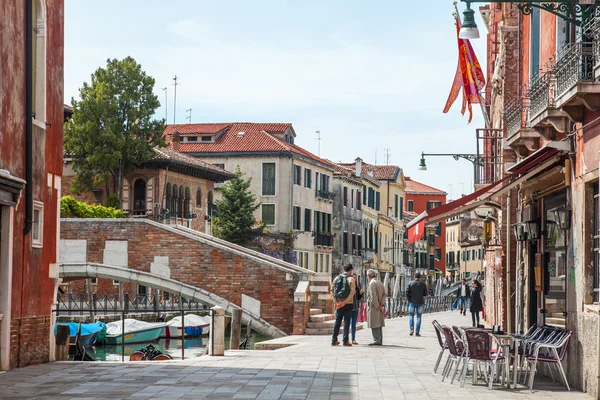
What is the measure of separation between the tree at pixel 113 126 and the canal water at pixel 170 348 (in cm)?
906

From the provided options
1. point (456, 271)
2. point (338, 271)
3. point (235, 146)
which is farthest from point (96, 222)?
point (456, 271)

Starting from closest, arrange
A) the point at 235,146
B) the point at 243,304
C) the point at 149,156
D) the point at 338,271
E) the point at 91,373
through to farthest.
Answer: the point at 91,373 < the point at 243,304 < the point at 149,156 < the point at 235,146 < the point at 338,271

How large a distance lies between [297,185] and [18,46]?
139ft

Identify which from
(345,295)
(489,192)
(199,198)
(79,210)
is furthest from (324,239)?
(489,192)

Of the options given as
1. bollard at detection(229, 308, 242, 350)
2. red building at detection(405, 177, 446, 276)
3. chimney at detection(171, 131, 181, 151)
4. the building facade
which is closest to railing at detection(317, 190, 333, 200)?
the building facade

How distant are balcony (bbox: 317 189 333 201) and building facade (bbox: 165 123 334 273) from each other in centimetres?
44

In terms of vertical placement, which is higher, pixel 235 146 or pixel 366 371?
pixel 235 146

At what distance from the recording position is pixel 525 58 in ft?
66.0

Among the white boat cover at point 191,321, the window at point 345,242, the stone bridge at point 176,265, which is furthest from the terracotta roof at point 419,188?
the stone bridge at point 176,265

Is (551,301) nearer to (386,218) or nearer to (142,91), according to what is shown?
(142,91)

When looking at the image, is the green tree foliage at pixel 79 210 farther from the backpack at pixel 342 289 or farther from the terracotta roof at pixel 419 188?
the terracotta roof at pixel 419 188

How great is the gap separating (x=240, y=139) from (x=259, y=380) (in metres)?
44.4

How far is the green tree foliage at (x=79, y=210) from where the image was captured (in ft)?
123

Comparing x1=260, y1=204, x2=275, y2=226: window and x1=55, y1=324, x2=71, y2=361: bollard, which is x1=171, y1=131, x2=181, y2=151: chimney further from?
x1=55, y1=324, x2=71, y2=361: bollard
